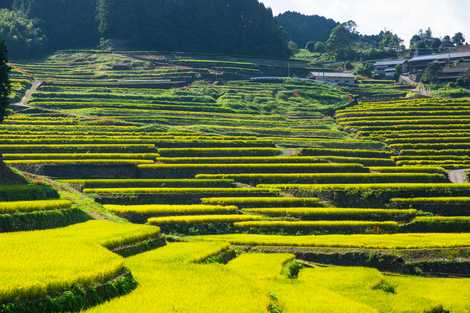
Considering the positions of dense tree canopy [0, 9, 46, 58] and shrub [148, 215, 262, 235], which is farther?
dense tree canopy [0, 9, 46, 58]

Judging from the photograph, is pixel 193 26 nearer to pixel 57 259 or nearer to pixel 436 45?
pixel 436 45

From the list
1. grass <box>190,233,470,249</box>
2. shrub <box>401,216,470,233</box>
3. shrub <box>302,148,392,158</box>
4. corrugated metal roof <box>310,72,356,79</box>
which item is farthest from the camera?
corrugated metal roof <box>310,72,356,79</box>

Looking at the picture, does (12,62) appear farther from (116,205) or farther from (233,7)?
(116,205)

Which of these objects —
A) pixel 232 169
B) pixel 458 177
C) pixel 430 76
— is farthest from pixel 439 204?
pixel 430 76

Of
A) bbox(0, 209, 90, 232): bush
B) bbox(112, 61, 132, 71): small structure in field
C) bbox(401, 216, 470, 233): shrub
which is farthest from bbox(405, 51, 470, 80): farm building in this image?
bbox(0, 209, 90, 232): bush

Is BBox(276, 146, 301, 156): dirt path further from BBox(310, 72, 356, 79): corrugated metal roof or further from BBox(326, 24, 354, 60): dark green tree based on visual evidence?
BBox(326, 24, 354, 60): dark green tree

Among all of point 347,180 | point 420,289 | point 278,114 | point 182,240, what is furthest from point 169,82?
point 420,289

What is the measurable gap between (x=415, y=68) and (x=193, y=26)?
38.7 m

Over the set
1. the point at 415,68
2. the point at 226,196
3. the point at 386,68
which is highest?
the point at 415,68

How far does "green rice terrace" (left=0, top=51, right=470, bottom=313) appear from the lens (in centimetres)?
2439

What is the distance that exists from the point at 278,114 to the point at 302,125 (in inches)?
319

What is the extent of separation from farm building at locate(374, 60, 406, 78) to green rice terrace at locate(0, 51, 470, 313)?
21.5m

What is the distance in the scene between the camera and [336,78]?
116125 mm

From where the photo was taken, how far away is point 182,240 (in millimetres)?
38625
